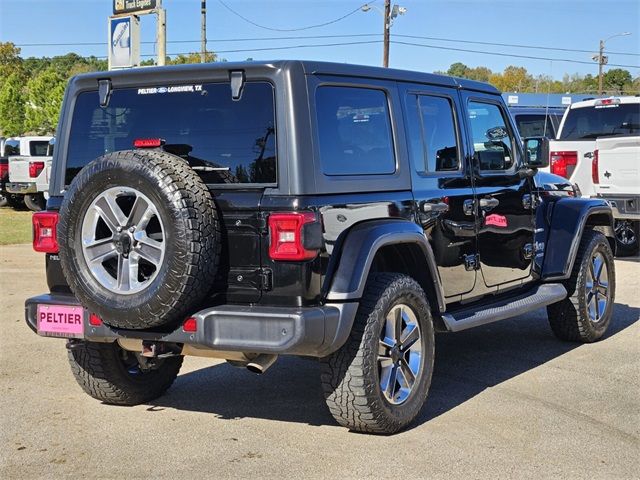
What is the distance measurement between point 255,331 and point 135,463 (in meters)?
0.90

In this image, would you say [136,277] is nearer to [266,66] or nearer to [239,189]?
[239,189]

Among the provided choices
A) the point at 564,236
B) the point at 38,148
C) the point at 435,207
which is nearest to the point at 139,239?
the point at 435,207

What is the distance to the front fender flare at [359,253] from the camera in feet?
14.9

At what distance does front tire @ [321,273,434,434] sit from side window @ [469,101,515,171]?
1616 mm

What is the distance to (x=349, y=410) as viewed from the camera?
15.5 ft

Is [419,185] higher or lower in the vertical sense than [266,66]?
lower

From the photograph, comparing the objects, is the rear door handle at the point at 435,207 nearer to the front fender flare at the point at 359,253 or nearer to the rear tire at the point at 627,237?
the front fender flare at the point at 359,253

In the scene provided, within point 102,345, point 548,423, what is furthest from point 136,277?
point 548,423

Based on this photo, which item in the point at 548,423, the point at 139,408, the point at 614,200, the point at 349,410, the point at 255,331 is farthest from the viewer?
the point at 614,200

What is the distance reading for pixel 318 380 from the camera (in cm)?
619

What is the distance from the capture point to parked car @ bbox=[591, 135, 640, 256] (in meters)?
11.7

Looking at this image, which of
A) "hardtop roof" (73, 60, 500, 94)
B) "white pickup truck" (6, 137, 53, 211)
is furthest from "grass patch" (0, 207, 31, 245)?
"hardtop roof" (73, 60, 500, 94)

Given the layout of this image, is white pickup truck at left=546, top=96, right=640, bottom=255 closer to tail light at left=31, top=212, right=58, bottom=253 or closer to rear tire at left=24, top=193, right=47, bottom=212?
tail light at left=31, top=212, right=58, bottom=253

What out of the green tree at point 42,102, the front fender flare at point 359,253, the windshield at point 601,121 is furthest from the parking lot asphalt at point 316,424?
the green tree at point 42,102
